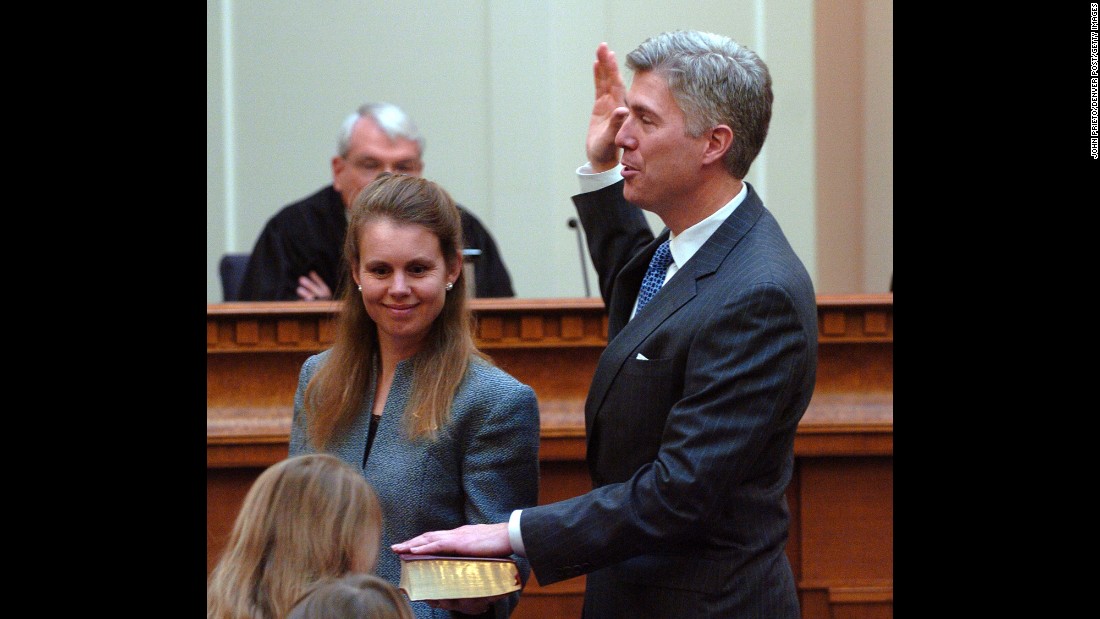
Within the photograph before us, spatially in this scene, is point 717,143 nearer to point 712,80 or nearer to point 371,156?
point 712,80

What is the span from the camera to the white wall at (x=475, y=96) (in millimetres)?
6219

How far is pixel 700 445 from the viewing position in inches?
81.2

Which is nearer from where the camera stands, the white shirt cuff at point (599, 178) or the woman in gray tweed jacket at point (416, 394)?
the woman in gray tweed jacket at point (416, 394)

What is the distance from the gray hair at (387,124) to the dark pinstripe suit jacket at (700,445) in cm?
264

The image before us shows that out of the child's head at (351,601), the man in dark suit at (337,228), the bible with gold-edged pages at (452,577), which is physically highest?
the man in dark suit at (337,228)

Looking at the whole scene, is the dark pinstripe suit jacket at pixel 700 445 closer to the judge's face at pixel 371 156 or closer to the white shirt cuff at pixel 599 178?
the white shirt cuff at pixel 599 178

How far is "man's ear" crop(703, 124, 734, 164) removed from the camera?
224cm

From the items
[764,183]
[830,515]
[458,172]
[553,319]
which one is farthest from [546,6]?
[830,515]

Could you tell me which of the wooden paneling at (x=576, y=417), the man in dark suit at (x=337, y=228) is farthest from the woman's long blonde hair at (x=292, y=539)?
the man in dark suit at (x=337, y=228)

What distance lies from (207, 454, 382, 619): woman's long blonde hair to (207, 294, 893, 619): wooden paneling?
1560mm

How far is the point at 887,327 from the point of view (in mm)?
3680

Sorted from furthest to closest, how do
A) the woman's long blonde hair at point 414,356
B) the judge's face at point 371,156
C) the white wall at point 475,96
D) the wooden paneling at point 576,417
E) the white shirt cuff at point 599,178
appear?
the white wall at point 475,96
the judge's face at point 371,156
the wooden paneling at point 576,417
the white shirt cuff at point 599,178
the woman's long blonde hair at point 414,356

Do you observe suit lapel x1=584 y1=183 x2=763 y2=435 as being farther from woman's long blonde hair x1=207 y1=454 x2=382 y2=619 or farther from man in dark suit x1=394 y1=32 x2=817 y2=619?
woman's long blonde hair x1=207 y1=454 x2=382 y2=619

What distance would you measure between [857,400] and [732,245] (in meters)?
1.58
